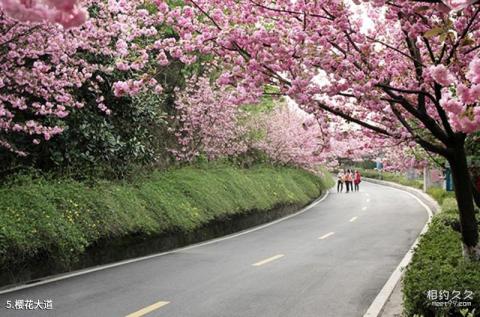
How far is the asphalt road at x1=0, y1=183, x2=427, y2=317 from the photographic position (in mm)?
7602

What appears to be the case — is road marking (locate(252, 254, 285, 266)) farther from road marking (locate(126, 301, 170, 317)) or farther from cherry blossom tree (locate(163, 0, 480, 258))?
cherry blossom tree (locate(163, 0, 480, 258))

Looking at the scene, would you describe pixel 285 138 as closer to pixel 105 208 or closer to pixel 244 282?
pixel 105 208

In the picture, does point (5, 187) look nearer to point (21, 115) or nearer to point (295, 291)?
point (21, 115)

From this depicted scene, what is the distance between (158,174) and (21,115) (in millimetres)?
5758

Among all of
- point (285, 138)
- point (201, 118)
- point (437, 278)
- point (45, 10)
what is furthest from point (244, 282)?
point (285, 138)

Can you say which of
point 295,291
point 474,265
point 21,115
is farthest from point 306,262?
point 21,115

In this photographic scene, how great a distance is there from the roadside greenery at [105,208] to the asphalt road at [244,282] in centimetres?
78

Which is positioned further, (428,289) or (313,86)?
(313,86)

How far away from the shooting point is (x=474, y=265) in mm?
7035

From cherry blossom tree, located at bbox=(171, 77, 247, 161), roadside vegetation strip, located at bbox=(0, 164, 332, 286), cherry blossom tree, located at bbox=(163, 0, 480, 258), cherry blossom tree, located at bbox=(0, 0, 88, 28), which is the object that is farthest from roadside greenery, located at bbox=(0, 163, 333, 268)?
cherry blossom tree, located at bbox=(0, 0, 88, 28)

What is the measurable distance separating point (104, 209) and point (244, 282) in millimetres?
4214

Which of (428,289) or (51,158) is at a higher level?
(51,158)

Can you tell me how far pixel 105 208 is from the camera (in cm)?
1218

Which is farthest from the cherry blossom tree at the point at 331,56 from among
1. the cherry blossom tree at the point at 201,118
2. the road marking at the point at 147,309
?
the cherry blossom tree at the point at 201,118
